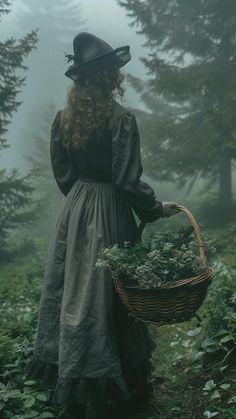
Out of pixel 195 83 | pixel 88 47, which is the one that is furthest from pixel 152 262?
pixel 195 83

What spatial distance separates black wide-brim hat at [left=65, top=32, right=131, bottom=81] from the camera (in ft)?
11.1

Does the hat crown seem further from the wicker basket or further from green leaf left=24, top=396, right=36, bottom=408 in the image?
green leaf left=24, top=396, right=36, bottom=408

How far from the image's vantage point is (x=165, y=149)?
1216cm

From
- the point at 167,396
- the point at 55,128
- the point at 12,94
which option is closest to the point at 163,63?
the point at 12,94

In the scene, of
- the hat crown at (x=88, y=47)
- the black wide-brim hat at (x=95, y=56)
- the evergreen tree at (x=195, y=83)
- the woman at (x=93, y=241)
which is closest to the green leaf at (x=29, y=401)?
the woman at (x=93, y=241)

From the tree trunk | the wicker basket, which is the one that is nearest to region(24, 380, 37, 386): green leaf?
the wicker basket

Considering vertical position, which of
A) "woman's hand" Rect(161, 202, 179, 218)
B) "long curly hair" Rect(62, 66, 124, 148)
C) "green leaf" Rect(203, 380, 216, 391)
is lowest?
"green leaf" Rect(203, 380, 216, 391)

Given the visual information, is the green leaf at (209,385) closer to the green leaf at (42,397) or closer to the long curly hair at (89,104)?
the green leaf at (42,397)

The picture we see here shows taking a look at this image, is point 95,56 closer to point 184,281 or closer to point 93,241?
point 93,241

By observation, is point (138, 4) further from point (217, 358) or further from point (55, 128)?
point (217, 358)

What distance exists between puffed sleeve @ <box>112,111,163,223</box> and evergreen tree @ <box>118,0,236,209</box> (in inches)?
277

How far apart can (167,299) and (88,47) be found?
1982mm

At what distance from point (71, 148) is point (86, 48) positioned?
30.4 inches

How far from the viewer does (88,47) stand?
3.47m
